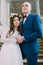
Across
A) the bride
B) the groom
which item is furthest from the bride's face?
the groom

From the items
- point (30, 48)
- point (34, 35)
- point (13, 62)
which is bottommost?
point (13, 62)

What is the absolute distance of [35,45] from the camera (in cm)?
242

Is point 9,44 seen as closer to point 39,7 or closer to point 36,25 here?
point 36,25

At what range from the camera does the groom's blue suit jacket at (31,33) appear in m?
2.38

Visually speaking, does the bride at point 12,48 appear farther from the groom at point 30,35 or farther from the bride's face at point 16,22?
the groom at point 30,35

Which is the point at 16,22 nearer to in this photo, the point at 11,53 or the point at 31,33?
the point at 31,33

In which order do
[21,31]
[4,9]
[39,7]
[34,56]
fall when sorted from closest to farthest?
[34,56], [21,31], [4,9], [39,7]

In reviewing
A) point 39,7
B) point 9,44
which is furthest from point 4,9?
point 9,44

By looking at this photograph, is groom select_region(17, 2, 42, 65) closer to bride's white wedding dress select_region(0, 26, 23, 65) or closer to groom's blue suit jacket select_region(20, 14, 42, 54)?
groom's blue suit jacket select_region(20, 14, 42, 54)

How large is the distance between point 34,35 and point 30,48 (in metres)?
0.16

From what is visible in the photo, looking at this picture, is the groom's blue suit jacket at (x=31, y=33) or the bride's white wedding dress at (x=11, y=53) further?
the bride's white wedding dress at (x=11, y=53)

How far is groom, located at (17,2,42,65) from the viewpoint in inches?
93.5

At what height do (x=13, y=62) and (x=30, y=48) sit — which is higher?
(x=30, y=48)

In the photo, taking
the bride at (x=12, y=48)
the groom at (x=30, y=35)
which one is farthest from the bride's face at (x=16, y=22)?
the groom at (x=30, y=35)
